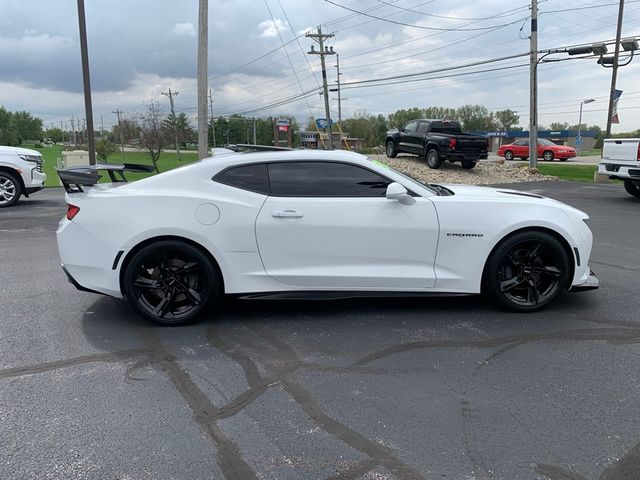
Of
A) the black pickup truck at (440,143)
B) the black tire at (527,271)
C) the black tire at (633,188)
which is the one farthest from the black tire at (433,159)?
the black tire at (527,271)

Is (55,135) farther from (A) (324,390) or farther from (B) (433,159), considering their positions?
(A) (324,390)

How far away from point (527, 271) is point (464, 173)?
54.5ft

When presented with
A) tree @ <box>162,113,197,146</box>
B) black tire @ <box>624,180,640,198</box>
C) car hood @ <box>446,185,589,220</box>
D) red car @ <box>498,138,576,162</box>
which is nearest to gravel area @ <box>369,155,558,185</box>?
black tire @ <box>624,180,640,198</box>

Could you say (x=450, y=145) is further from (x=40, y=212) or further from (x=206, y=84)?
(x=40, y=212)

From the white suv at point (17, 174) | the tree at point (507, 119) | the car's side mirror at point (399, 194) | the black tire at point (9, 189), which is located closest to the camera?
the car's side mirror at point (399, 194)

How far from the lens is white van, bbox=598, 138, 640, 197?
11531mm

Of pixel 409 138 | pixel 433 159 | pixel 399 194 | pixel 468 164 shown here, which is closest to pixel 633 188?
pixel 468 164

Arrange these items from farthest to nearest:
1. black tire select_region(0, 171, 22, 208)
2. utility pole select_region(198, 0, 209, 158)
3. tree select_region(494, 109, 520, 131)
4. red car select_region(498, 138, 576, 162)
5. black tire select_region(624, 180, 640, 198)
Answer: tree select_region(494, 109, 520, 131)
red car select_region(498, 138, 576, 162)
utility pole select_region(198, 0, 209, 158)
black tire select_region(624, 180, 640, 198)
black tire select_region(0, 171, 22, 208)

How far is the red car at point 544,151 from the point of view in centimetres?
3350

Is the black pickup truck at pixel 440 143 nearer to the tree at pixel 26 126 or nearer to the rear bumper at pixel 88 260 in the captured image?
the rear bumper at pixel 88 260

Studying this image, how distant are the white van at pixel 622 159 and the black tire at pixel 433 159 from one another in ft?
24.5

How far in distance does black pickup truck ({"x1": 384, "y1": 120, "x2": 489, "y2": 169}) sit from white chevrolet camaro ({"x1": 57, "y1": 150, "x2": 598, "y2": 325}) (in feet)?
50.9

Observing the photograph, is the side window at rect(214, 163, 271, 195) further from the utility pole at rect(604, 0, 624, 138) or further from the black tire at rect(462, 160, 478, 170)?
the utility pole at rect(604, 0, 624, 138)

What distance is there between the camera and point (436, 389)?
305cm
